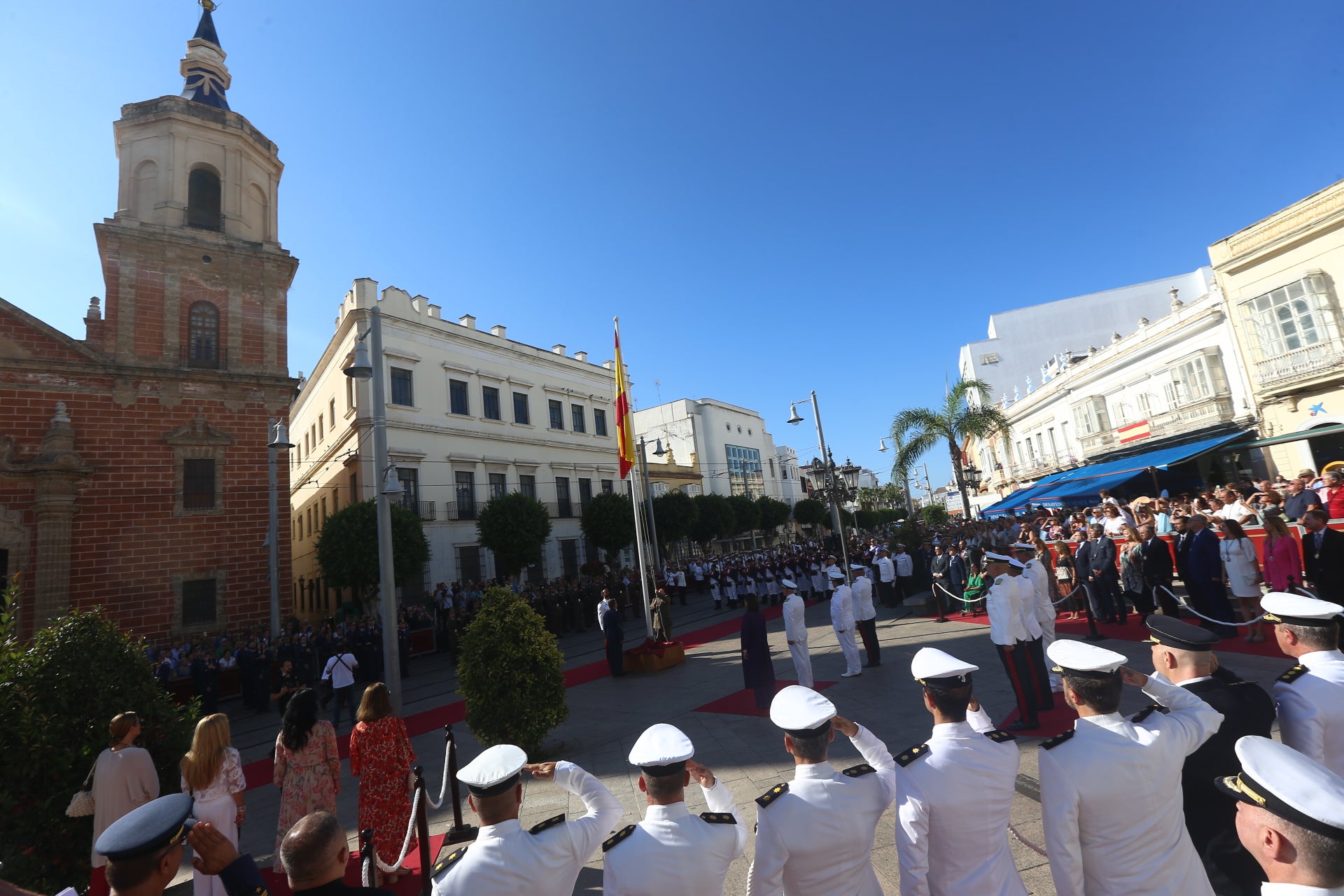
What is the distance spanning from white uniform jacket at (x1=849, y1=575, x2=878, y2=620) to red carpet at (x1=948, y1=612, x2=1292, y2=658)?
314cm

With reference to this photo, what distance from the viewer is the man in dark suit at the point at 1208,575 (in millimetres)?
8953

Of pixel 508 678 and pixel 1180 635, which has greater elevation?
pixel 1180 635

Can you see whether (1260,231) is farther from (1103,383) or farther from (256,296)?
(256,296)

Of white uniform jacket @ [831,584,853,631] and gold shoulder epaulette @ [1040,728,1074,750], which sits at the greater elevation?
gold shoulder epaulette @ [1040,728,1074,750]

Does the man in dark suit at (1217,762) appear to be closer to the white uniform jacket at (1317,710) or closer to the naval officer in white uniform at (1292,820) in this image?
the white uniform jacket at (1317,710)

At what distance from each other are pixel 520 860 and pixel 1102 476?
26.2 meters

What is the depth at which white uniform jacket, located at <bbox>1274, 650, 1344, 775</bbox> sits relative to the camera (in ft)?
8.95

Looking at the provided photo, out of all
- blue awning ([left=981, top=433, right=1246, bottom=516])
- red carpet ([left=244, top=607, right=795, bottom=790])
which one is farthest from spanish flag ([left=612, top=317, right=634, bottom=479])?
blue awning ([left=981, top=433, right=1246, bottom=516])

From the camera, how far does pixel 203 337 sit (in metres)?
19.5

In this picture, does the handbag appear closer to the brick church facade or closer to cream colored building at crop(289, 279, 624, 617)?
the brick church facade

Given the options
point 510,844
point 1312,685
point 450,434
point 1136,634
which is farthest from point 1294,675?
point 450,434

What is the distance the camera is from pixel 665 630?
14.2 m

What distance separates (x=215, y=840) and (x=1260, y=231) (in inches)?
1121

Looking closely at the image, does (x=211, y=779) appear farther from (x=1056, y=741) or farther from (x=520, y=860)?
(x=1056, y=741)
